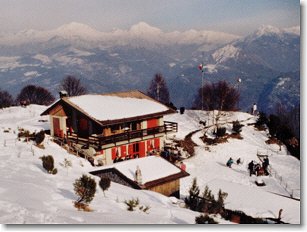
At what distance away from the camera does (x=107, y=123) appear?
16.7 metres

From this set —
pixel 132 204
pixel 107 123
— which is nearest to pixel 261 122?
pixel 107 123

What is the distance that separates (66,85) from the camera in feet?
143

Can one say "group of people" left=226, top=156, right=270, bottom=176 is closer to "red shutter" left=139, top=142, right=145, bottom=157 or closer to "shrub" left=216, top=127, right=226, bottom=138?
"red shutter" left=139, top=142, right=145, bottom=157

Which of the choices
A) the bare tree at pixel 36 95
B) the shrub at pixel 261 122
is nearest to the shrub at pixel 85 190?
the shrub at pixel 261 122

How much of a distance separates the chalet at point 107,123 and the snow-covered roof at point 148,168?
3878mm

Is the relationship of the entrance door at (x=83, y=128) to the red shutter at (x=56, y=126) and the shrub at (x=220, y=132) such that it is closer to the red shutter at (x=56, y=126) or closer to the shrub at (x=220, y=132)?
the red shutter at (x=56, y=126)

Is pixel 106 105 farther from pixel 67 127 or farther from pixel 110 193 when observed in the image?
pixel 110 193

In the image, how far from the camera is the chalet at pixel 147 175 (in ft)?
39.6

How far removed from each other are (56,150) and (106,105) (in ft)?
11.0

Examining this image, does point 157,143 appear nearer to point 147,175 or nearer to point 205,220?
point 147,175

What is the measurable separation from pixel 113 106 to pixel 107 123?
5.36 ft

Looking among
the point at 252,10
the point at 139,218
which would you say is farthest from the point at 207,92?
the point at 139,218

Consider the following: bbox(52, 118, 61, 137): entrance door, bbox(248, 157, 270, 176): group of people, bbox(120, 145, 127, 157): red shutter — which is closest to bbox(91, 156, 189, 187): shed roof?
bbox(120, 145, 127, 157): red shutter

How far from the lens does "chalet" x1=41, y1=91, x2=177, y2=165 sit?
56.6ft
